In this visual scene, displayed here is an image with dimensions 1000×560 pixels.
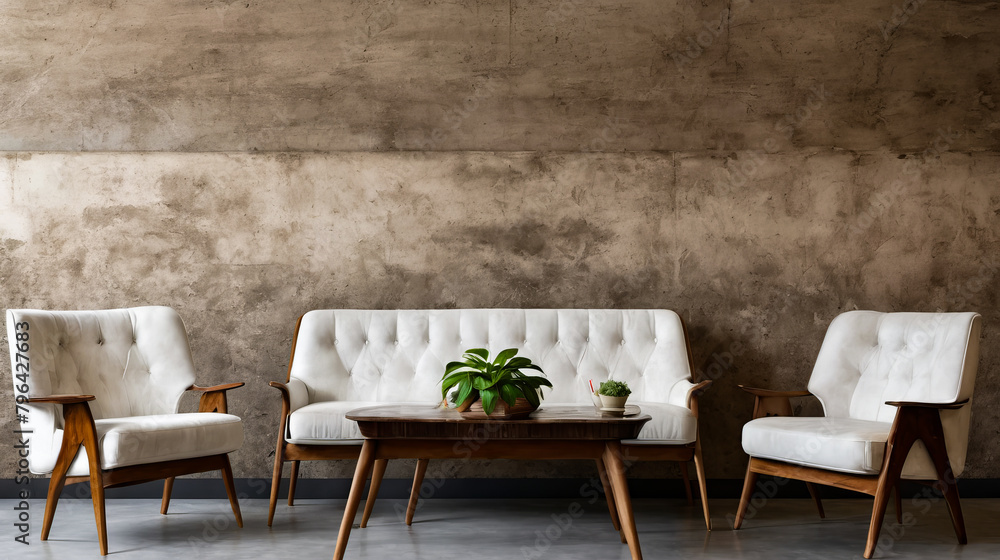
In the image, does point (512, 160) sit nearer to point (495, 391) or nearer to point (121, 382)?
point (495, 391)

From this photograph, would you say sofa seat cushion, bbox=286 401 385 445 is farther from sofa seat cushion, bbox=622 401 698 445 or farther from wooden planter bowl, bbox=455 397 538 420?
sofa seat cushion, bbox=622 401 698 445

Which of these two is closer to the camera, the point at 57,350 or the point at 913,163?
the point at 57,350

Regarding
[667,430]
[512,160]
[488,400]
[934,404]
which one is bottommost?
[667,430]

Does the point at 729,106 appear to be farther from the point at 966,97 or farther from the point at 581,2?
the point at 966,97

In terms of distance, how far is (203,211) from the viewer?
4621mm

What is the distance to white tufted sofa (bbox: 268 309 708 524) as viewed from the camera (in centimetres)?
418

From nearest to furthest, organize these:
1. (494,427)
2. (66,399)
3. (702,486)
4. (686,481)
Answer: (494,427) < (66,399) < (702,486) < (686,481)

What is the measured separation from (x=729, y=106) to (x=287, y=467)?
333 cm

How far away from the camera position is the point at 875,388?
152 inches

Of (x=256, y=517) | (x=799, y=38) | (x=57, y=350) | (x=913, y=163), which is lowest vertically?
(x=256, y=517)

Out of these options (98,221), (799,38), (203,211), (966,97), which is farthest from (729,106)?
(98,221)

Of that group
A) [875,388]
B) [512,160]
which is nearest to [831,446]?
[875,388]

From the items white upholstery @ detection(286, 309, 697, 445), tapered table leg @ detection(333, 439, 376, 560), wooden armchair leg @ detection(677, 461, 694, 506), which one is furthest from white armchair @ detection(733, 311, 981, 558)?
tapered table leg @ detection(333, 439, 376, 560)

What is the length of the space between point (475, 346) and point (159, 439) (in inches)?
63.8
